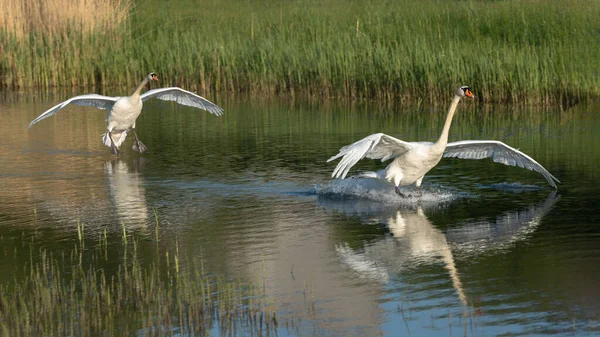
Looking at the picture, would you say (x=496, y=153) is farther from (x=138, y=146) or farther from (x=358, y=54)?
(x=358, y=54)

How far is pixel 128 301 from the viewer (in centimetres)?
803

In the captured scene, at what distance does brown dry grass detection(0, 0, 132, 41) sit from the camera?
24.8 metres

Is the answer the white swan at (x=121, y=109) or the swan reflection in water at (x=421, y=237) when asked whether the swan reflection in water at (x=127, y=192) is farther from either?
the swan reflection in water at (x=421, y=237)

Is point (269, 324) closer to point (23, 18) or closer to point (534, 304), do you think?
point (534, 304)

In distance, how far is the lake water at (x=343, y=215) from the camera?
7.99 meters

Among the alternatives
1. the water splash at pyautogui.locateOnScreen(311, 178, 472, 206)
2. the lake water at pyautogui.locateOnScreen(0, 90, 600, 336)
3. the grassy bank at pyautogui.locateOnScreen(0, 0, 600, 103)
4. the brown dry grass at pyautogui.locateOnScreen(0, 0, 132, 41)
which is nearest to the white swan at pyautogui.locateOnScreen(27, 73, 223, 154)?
the lake water at pyautogui.locateOnScreen(0, 90, 600, 336)

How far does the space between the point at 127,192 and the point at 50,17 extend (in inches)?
523

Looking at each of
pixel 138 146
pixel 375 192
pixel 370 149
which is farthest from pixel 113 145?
pixel 370 149

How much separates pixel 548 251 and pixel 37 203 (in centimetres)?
569

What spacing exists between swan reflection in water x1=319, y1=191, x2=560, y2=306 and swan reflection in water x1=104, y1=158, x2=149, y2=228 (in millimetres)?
2046

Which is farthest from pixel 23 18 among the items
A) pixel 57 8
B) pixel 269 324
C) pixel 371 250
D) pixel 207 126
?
pixel 269 324

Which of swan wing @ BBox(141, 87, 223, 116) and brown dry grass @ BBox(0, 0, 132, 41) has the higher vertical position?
brown dry grass @ BBox(0, 0, 132, 41)

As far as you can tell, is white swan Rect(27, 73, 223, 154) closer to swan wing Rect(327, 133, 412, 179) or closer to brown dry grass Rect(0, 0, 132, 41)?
swan wing Rect(327, 133, 412, 179)

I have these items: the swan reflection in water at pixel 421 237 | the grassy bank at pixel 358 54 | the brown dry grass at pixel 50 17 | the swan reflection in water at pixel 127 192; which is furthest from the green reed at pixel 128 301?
the brown dry grass at pixel 50 17
